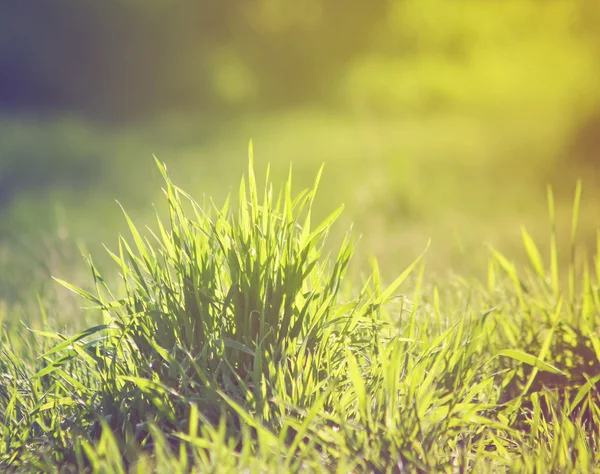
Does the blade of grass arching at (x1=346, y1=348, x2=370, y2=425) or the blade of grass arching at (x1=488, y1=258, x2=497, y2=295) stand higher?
the blade of grass arching at (x1=346, y1=348, x2=370, y2=425)

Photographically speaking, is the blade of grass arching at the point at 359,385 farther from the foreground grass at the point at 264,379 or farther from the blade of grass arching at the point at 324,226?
the blade of grass arching at the point at 324,226

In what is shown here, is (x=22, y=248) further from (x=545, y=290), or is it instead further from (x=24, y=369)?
(x=545, y=290)

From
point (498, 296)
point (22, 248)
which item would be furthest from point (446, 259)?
point (22, 248)

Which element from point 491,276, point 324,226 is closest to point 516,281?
point 491,276

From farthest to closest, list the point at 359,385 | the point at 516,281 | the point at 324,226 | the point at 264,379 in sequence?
the point at 516,281, the point at 324,226, the point at 264,379, the point at 359,385

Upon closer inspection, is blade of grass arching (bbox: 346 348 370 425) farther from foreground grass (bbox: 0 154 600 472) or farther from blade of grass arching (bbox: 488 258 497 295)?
blade of grass arching (bbox: 488 258 497 295)

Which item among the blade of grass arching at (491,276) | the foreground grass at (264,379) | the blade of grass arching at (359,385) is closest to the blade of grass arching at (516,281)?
the blade of grass arching at (491,276)

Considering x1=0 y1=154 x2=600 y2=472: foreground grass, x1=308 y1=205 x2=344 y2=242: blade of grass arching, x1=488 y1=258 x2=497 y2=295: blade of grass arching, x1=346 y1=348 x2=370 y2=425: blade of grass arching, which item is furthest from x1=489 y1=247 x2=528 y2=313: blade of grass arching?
x1=346 y1=348 x2=370 y2=425: blade of grass arching

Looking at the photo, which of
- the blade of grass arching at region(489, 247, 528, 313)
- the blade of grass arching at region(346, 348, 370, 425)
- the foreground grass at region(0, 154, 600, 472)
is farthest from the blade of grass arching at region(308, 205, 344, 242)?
the blade of grass arching at region(489, 247, 528, 313)

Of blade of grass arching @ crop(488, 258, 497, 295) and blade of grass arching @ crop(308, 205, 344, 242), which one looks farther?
blade of grass arching @ crop(488, 258, 497, 295)

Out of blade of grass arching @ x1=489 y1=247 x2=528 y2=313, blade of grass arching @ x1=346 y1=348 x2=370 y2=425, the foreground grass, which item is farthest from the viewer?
blade of grass arching @ x1=489 y1=247 x2=528 y2=313

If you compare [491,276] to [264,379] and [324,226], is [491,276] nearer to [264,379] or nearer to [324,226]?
[324,226]

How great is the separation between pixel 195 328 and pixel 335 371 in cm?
34

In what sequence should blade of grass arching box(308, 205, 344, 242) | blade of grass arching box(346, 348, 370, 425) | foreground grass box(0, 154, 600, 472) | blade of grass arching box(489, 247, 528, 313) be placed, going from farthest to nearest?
blade of grass arching box(489, 247, 528, 313) → blade of grass arching box(308, 205, 344, 242) → foreground grass box(0, 154, 600, 472) → blade of grass arching box(346, 348, 370, 425)
